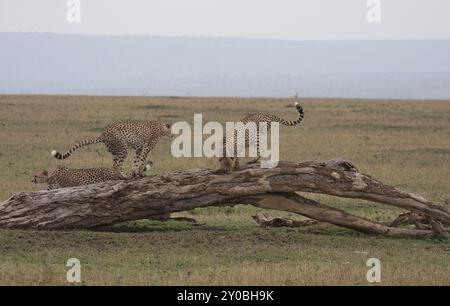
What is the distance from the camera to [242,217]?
1379cm

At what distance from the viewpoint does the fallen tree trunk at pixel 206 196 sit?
37.4 ft

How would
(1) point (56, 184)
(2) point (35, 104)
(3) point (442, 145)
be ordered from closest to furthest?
(1) point (56, 184) → (3) point (442, 145) → (2) point (35, 104)

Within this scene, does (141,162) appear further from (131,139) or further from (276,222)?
(276,222)

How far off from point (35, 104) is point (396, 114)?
1418 cm

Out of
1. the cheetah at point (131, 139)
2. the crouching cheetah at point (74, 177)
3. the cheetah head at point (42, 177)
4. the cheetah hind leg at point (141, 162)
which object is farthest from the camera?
the cheetah head at point (42, 177)

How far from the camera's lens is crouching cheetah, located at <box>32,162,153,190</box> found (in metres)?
13.0

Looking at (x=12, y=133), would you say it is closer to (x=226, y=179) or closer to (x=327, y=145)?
(x=327, y=145)

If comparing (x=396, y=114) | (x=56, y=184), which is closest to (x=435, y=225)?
(x=56, y=184)

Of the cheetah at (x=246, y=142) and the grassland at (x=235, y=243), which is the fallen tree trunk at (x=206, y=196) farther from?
the grassland at (x=235, y=243)

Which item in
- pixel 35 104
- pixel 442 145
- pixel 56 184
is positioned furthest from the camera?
pixel 35 104

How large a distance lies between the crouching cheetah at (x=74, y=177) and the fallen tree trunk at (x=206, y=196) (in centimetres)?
128

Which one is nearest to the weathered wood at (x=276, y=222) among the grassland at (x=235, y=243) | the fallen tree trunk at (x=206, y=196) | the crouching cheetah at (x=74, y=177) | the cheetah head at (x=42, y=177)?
the grassland at (x=235, y=243)

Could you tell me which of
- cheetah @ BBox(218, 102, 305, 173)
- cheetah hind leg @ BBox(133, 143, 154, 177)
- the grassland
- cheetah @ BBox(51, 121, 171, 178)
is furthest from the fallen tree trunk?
cheetah @ BBox(51, 121, 171, 178)

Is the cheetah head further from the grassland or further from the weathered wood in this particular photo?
the weathered wood
